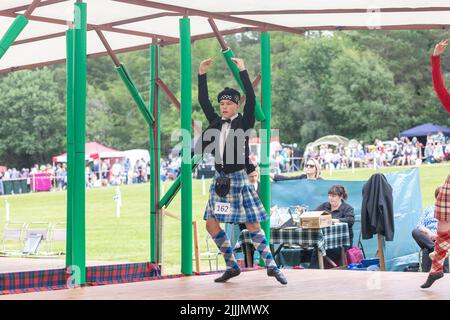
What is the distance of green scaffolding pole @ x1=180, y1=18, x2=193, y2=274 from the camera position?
329 inches

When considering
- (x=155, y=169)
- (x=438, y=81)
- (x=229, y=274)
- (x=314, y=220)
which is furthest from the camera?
(x=155, y=169)

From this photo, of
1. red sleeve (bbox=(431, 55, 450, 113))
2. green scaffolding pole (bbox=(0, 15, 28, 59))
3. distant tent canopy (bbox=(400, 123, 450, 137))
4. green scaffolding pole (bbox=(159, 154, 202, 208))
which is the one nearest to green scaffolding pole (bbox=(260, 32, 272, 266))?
green scaffolding pole (bbox=(159, 154, 202, 208))

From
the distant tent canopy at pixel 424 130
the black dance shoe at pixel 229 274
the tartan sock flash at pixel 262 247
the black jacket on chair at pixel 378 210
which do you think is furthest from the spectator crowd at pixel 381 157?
the tartan sock flash at pixel 262 247

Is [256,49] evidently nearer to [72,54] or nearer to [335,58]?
[335,58]

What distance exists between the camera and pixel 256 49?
63.1 metres

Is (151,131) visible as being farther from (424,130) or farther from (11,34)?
(424,130)

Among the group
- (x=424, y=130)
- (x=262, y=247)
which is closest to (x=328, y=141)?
(x=424, y=130)

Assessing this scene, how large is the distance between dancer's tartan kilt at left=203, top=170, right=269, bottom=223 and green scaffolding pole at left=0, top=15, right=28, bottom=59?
80.8 inches

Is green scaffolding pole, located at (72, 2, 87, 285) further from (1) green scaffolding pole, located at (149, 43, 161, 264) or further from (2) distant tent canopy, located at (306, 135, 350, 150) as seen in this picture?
(2) distant tent canopy, located at (306, 135, 350, 150)

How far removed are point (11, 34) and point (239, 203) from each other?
2.39 metres

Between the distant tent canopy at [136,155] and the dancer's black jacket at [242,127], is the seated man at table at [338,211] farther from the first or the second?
the distant tent canopy at [136,155]

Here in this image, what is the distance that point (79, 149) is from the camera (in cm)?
737

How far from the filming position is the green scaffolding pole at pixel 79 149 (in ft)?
24.2

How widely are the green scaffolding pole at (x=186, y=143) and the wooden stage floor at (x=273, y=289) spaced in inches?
14.9
